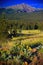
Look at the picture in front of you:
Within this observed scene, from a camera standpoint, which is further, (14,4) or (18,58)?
(14,4)

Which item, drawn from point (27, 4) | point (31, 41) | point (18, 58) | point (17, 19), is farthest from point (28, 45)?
point (27, 4)

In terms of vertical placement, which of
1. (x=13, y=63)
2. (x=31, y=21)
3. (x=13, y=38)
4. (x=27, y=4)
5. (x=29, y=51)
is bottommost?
(x=13, y=63)

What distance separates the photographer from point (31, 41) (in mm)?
3783

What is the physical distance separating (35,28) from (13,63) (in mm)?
987

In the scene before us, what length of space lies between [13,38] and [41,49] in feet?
2.37

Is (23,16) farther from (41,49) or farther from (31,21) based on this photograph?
(41,49)

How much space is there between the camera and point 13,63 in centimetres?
361

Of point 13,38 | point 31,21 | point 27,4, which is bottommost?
point 13,38

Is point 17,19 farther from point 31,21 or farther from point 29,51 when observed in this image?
point 29,51

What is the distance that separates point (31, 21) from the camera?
3928 millimetres

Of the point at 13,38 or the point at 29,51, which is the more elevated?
the point at 13,38

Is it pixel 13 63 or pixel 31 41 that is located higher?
pixel 31 41

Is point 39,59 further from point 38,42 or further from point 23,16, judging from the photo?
point 23,16


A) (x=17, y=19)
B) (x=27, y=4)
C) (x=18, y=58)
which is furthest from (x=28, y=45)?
(x=27, y=4)
